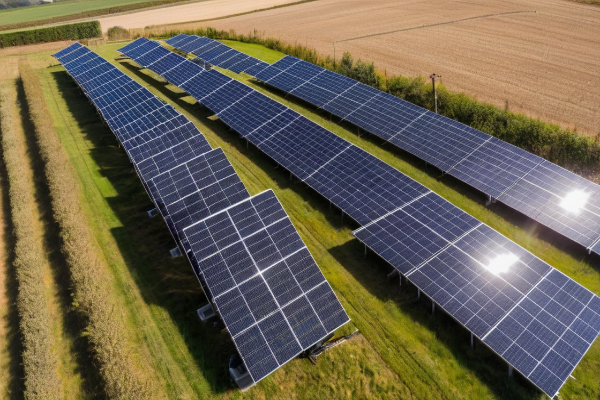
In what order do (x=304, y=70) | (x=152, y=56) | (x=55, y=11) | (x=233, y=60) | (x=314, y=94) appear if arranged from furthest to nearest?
(x=55, y=11) → (x=152, y=56) → (x=233, y=60) → (x=304, y=70) → (x=314, y=94)

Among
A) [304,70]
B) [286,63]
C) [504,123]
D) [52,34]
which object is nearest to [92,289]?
[504,123]

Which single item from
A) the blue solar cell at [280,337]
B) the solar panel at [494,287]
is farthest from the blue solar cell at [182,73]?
the blue solar cell at [280,337]

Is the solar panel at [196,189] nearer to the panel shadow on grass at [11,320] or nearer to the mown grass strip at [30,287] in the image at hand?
the mown grass strip at [30,287]

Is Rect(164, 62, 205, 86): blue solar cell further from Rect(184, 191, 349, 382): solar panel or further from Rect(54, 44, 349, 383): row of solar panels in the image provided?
Rect(184, 191, 349, 382): solar panel

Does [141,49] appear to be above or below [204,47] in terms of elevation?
above

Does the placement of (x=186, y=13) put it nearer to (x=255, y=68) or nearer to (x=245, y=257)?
(x=255, y=68)

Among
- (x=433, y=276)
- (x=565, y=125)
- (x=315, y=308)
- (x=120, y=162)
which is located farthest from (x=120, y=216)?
(x=565, y=125)

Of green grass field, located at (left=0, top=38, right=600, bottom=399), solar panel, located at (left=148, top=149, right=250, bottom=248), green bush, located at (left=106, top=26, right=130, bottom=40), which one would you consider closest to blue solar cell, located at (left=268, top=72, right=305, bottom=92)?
green grass field, located at (left=0, top=38, right=600, bottom=399)
